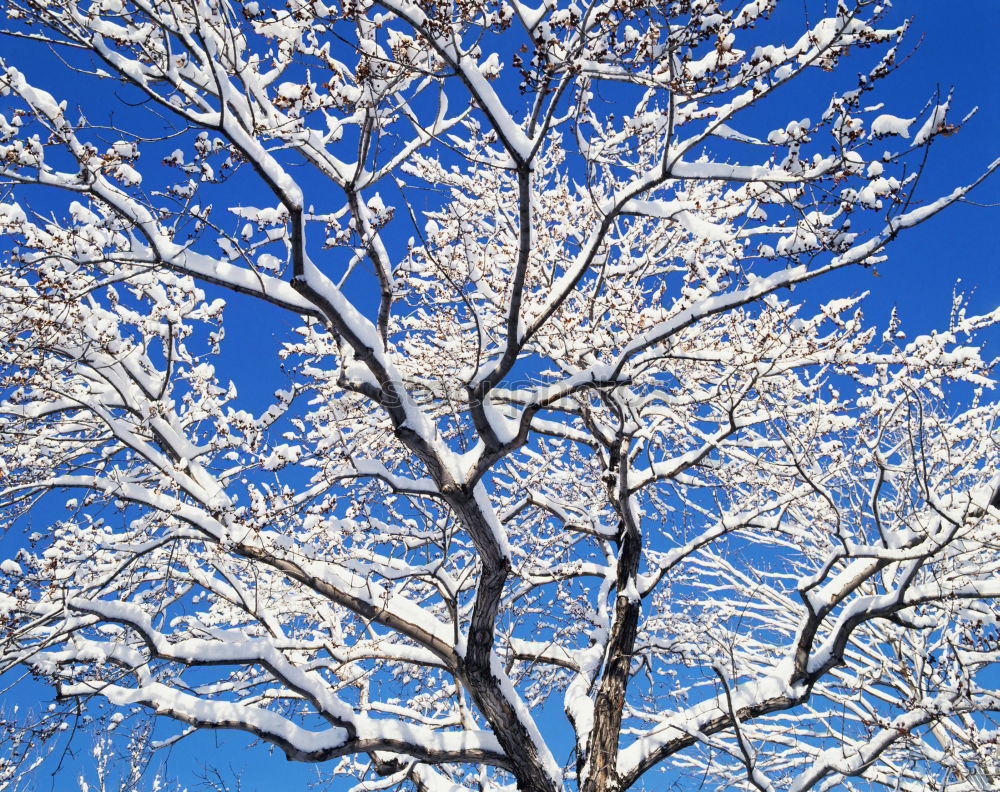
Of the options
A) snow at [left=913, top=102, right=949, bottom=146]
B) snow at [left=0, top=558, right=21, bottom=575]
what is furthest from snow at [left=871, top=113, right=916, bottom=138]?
snow at [left=0, top=558, right=21, bottom=575]

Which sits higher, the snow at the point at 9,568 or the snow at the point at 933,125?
the snow at the point at 9,568

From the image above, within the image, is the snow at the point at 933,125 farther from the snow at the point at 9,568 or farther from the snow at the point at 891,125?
the snow at the point at 9,568

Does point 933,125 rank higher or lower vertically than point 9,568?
lower

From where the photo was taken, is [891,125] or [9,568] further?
[9,568]

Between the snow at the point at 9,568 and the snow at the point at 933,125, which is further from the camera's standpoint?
the snow at the point at 9,568

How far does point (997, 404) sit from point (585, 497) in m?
4.47

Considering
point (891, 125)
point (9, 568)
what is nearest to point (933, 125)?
point (891, 125)

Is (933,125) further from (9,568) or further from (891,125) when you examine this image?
(9,568)

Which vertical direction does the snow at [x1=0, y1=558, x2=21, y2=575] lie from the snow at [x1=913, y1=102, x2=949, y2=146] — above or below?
above

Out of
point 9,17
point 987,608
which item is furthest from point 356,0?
point 987,608

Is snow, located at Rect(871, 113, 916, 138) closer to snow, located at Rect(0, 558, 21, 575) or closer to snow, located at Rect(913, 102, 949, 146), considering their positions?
snow, located at Rect(913, 102, 949, 146)

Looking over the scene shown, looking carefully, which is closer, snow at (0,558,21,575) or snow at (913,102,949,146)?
snow at (913,102,949,146)

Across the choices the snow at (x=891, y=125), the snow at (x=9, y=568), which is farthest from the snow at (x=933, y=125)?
the snow at (x=9, y=568)

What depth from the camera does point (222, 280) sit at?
155 inches
